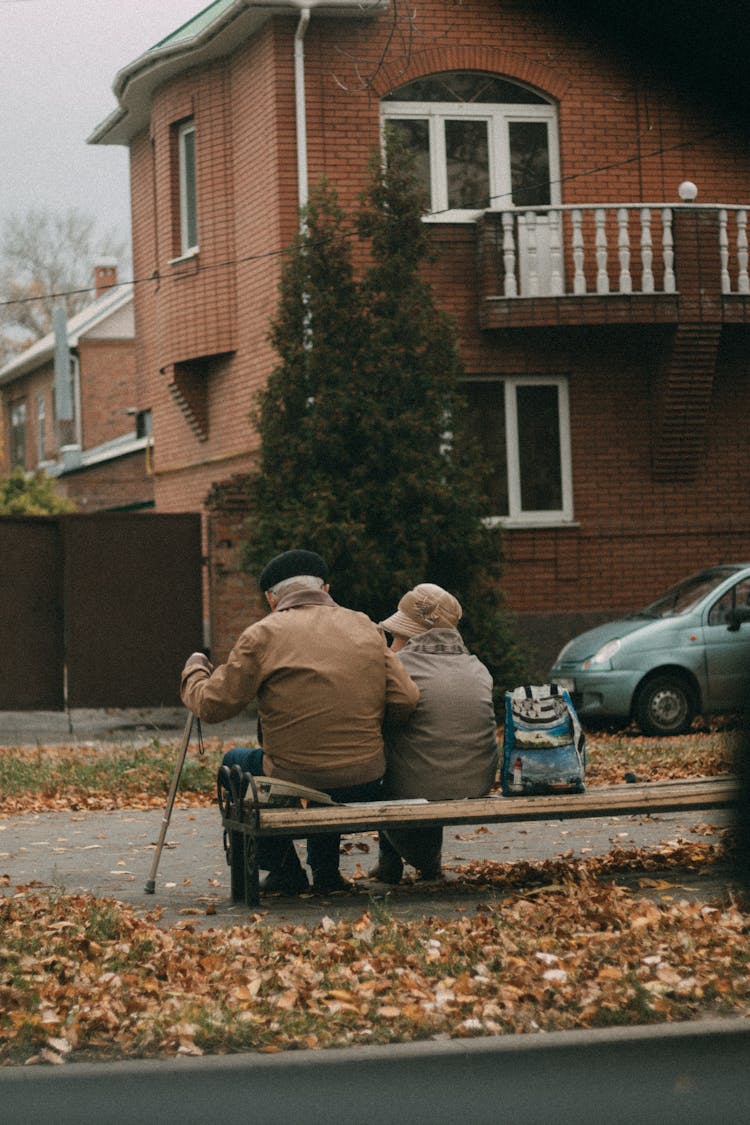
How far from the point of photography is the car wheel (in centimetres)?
1628

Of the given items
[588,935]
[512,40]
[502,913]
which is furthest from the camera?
[502,913]

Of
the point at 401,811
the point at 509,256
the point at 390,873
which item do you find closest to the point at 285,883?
the point at 390,873

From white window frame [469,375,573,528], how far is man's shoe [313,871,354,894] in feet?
43.1

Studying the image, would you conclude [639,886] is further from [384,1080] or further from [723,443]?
[723,443]

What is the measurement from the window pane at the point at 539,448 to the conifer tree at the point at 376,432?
11.6 ft

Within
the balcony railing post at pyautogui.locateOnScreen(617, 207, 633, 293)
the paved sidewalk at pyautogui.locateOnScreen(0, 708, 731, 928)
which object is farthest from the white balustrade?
the paved sidewalk at pyautogui.locateOnScreen(0, 708, 731, 928)

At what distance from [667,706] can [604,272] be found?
5.92 meters

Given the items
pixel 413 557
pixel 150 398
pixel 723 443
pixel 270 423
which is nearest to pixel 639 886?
pixel 413 557

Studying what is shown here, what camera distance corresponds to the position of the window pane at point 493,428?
68.0 feet

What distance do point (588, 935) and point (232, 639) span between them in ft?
43.5

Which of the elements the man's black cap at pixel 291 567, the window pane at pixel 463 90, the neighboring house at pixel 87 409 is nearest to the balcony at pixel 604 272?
the window pane at pixel 463 90

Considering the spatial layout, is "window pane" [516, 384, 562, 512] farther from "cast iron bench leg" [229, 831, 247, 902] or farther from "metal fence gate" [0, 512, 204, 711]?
"cast iron bench leg" [229, 831, 247, 902]

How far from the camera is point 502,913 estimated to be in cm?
659

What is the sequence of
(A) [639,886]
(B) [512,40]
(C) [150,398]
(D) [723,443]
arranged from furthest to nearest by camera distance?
(C) [150,398] → (D) [723,443] → (A) [639,886] → (B) [512,40]
